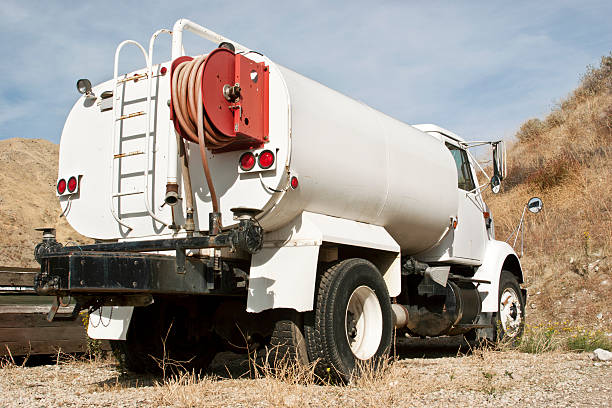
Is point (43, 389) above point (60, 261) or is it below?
below

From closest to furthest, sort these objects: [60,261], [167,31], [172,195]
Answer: [60,261] → [172,195] → [167,31]

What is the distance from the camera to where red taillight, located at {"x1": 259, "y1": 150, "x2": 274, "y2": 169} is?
15.9 ft

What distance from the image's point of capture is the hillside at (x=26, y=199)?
28.3 meters

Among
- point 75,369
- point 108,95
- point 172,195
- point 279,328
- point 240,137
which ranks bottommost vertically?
point 75,369

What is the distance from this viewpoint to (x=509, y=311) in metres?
8.85

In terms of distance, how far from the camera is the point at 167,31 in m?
5.24

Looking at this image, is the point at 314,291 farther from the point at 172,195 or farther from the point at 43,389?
the point at 43,389

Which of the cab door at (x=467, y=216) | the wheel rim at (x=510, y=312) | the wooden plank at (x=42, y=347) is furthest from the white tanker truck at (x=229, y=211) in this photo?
the wheel rim at (x=510, y=312)

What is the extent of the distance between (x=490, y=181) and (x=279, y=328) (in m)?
4.36

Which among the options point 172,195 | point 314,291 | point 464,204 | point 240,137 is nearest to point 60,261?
point 172,195

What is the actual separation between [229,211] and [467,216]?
4.25 m

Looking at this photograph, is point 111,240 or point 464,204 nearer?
point 111,240

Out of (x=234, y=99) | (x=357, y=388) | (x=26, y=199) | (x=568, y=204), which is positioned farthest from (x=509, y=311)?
(x=26, y=199)

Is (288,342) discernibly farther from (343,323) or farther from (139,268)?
(139,268)
